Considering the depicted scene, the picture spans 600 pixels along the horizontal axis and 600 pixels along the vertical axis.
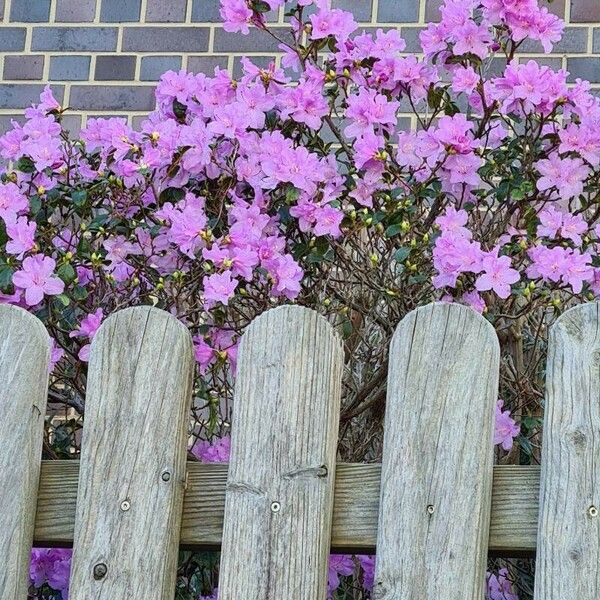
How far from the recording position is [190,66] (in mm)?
4934

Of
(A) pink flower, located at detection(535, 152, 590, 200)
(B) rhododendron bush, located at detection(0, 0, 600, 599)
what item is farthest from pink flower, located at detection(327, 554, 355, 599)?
(A) pink flower, located at detection(535, 152, 590, 200)

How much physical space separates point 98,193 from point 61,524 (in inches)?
36.3

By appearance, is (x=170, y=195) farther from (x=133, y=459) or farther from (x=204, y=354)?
(x=133, y=459)

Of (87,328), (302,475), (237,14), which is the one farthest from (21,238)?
(302,475)

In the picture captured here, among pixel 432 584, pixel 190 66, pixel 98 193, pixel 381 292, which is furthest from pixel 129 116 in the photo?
pixel 432 584

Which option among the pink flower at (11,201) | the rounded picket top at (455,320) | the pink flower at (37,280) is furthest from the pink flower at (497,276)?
the pink flower at (11,201)

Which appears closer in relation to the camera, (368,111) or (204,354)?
(204,354)

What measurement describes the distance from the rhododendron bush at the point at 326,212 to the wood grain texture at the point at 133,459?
0.38m

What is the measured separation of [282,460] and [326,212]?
75 cm

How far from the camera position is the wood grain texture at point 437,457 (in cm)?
222

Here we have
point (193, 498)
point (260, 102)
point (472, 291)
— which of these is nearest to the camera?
point (193, 498)

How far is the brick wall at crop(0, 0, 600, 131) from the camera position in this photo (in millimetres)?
4871

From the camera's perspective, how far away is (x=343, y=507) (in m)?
2.30

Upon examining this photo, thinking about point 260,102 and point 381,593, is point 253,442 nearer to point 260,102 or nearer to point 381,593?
point 381,593
